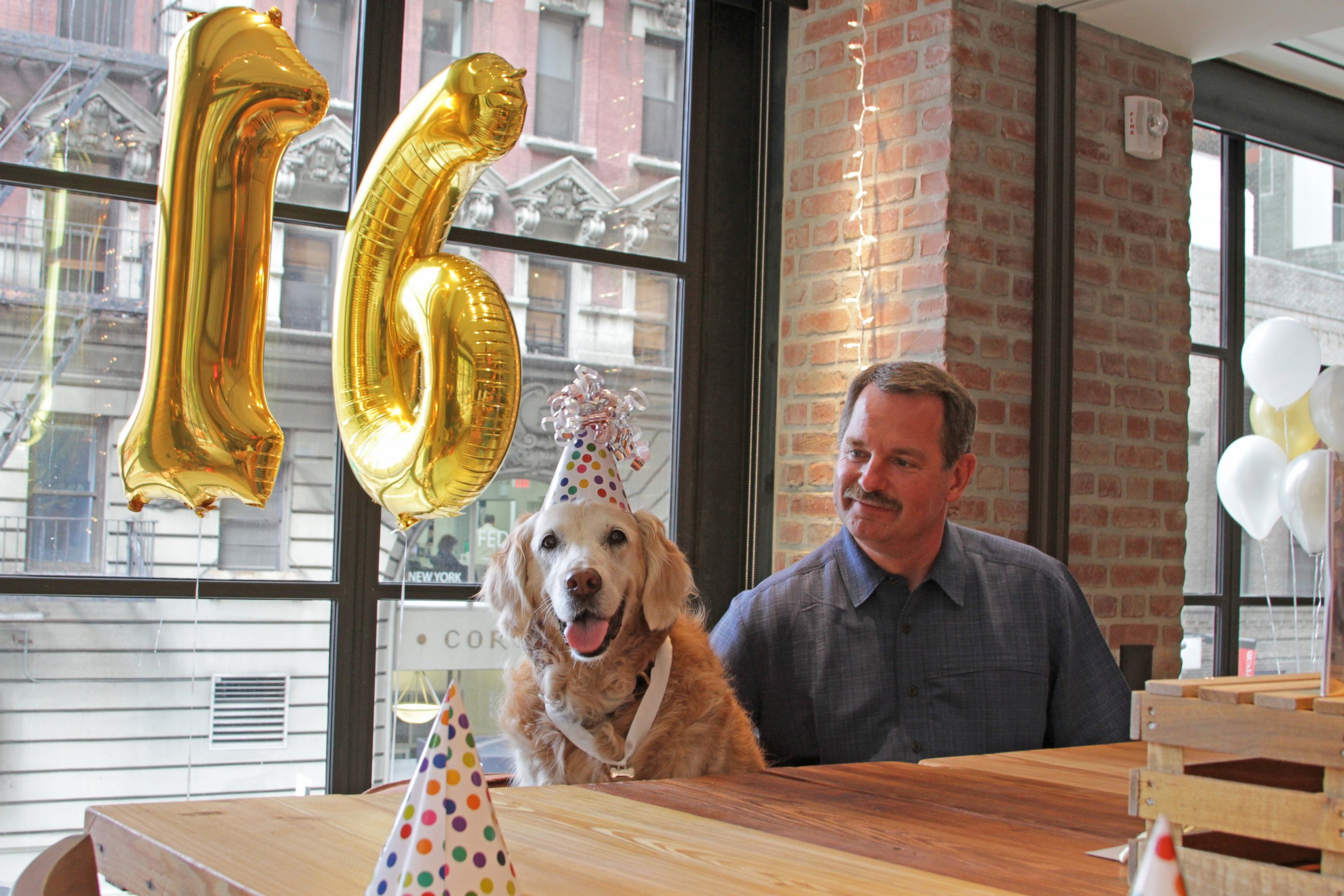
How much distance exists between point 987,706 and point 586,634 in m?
0.71

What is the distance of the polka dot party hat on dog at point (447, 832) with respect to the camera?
0.64m

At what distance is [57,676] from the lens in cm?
266

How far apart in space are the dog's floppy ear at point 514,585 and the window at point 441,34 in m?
1.41

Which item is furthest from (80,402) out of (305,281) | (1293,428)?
(1293,428)

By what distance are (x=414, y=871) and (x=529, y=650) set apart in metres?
1.48

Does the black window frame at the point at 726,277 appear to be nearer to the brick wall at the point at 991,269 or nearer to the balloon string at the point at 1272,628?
the brick wall at the point at 991,269

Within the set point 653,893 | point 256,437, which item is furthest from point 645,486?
point 256,437

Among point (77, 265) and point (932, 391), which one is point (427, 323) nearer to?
point (932, 391)

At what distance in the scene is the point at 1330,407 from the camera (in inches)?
142

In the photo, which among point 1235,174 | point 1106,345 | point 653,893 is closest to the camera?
point 653,893

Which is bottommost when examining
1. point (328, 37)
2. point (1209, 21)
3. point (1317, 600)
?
point (1317, 600)

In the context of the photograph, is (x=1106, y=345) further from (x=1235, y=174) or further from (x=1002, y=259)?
(x=1235, y=174)

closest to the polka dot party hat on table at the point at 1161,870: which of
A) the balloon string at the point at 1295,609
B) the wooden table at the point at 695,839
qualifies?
the wooden table at the point at 695,839

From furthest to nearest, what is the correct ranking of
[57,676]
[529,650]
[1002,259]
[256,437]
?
[1002,259] < [57,676] < [529,650] < [256,437]
